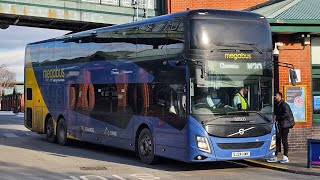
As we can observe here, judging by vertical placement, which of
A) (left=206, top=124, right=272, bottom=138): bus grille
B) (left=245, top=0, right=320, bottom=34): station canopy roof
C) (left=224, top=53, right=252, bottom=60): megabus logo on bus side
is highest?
(left=245, top=0, right=320, bottom=34): station canopy roof

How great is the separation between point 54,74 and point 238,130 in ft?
32.5

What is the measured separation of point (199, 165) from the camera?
12.9 metres

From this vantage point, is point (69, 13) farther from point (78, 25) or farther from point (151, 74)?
point (151, 74)

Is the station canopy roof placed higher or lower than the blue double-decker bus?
higher

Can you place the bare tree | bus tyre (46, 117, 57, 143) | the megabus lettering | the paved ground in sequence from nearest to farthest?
the paved ground < the megabus lettering < bus tyre (46, 117, 57, 143) < the bare tree

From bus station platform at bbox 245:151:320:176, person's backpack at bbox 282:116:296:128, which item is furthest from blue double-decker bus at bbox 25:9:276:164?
person's backpack at bbox 282:116:296:128

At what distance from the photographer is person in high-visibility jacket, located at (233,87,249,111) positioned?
11289mm

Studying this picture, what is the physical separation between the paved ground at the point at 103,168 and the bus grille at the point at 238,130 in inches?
36.3

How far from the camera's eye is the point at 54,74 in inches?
745

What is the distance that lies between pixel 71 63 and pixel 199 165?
695 centimetres

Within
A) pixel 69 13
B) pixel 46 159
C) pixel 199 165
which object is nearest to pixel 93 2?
pixel 69 13

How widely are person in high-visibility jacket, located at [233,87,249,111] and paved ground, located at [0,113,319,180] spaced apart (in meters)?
1.56

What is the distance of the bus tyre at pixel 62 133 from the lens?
60.0ft

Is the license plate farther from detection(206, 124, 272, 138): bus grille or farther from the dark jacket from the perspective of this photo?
the dark jacket
